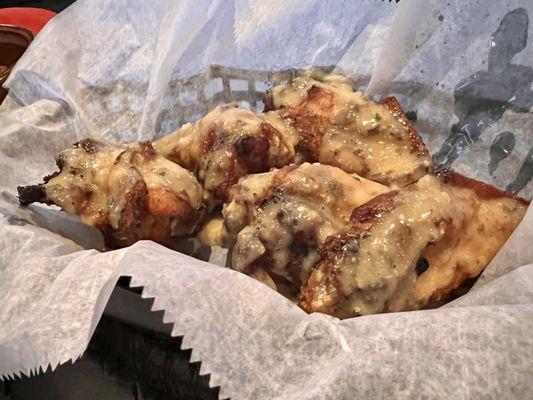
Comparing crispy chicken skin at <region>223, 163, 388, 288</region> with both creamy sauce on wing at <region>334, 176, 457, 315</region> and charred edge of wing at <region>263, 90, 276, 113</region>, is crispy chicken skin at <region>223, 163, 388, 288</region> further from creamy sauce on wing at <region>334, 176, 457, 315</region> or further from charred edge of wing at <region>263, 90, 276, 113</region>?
charred edge of wing at <region>263, 90, 276, 113</region>

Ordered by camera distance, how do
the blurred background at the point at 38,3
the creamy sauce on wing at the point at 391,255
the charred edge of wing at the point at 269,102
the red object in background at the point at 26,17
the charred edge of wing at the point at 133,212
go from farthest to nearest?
the blurred background at the point at 38,3 → the red object in background at the point at 26,17 → the charred edge of wing at the point at 269,102 → the charred edge of wing at the point at 133,212 → the creamy sauce on wing at the point at 391,255

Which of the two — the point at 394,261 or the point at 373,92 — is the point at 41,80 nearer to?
the point at 373,92

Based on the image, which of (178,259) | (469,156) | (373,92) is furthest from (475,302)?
(373,92)

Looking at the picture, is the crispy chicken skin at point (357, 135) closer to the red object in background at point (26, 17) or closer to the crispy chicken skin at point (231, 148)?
the crispy chicken skin at point (231, 148)

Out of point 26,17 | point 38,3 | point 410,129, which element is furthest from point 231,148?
point 38,3

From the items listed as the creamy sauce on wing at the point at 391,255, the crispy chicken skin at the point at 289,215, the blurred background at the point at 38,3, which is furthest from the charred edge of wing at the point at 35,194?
the blurred background at the point at 38,3

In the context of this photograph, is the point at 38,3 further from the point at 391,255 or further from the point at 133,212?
the point at 391,255
